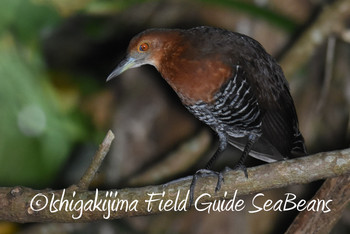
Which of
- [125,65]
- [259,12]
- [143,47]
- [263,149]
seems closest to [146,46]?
[143,47]

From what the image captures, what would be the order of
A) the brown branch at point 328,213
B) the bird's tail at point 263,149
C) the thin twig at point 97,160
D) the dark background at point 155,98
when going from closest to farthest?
the thin twig at point 97,160 → the brown branch at point 328,213 → the bird's tail at point 263,149 → the dark background at point 155,98

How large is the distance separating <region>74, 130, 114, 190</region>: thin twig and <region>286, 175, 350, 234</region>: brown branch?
0.90 meters

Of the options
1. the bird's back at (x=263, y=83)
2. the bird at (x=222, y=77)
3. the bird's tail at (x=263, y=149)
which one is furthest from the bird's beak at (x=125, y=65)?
the bird's tail at (x=263, y=149)

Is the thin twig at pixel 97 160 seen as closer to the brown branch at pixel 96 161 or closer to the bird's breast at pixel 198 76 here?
the brown branch at pixel 96 161

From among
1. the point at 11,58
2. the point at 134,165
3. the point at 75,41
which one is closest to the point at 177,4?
the point at 75,41

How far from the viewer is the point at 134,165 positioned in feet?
16.4

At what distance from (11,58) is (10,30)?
0.33m

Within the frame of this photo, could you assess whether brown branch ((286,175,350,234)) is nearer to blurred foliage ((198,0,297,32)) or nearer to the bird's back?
the bird's back

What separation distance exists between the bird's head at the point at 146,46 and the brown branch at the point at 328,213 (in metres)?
0.96

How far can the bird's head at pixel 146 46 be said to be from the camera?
245 centimetres

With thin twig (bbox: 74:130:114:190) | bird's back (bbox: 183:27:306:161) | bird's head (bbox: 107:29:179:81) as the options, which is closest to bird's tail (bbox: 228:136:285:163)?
bird's back (bbox: 183:27:306:161)

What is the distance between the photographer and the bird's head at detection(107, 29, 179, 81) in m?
2.45

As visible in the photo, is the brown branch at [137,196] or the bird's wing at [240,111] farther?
the bird's wing at [240,111]

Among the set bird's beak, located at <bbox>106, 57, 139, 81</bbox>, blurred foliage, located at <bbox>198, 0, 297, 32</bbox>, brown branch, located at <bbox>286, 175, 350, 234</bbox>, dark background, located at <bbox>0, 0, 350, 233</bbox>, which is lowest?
dark background, located at <bbox>0, 0, 350, 233</bbox>
